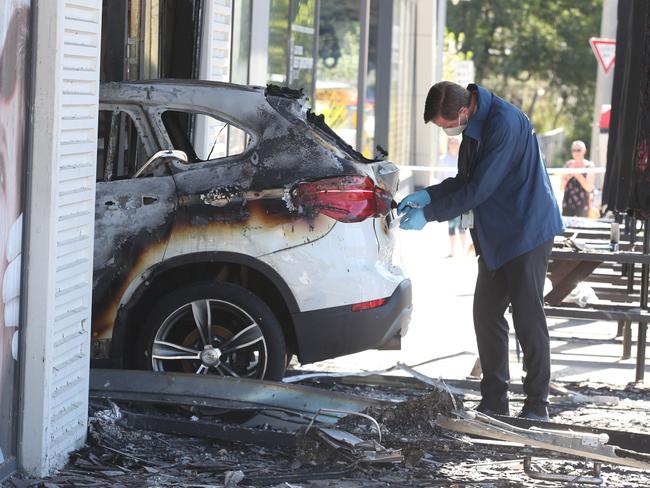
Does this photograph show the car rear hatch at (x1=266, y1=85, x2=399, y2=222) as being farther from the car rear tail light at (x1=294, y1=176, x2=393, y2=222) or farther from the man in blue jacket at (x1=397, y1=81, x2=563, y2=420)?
the man in blue jacket at (x1=397, y1=81, x2=563, y2=420)

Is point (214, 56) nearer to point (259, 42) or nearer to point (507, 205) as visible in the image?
point (259, 42)

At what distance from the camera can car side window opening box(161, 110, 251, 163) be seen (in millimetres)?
7879

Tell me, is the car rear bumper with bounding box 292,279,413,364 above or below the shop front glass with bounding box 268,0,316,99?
below

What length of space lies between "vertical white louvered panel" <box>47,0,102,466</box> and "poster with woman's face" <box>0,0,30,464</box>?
0.19 metres

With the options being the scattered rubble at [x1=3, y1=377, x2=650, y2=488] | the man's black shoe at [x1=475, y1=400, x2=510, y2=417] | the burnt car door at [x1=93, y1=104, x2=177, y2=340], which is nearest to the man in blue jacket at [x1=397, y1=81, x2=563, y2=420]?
the man's black shoe at [x1=475, y1=400, x2=510, y2=417]

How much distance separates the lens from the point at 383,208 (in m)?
7.64

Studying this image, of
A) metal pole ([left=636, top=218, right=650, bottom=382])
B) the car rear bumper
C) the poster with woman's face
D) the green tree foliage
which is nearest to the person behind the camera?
the poster with woman's face

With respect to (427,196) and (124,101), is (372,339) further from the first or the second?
(124,101)

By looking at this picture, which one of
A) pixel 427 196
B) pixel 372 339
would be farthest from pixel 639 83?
pixel 372 339

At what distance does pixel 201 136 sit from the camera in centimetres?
1041

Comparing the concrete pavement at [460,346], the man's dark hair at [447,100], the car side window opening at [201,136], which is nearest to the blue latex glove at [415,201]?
the concrete pavement at [460,346]

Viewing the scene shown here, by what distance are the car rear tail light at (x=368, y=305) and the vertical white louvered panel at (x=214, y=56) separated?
2.92 metres

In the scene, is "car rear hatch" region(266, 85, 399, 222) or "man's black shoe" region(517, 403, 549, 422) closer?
"car rear hatch" region(266, 85, 399, 222)

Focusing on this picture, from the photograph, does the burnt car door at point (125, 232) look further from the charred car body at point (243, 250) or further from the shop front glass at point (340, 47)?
the shop front glass at point (340, 47)
